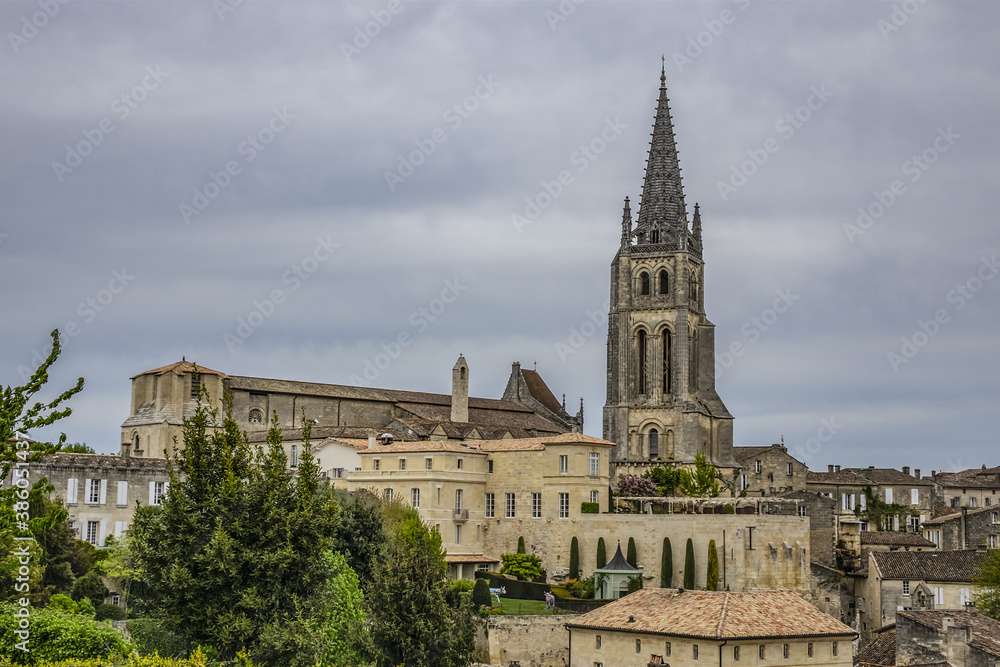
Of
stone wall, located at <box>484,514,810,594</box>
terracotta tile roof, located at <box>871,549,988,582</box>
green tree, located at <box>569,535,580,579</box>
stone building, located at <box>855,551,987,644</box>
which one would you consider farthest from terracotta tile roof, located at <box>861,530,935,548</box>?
green tree, located at <box>569,535,580,579</box>

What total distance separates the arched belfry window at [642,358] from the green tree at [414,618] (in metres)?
53.9

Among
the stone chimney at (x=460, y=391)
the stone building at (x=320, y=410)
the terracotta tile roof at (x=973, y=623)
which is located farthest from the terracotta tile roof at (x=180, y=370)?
the terracotta tile roof at (x=973, y=623)

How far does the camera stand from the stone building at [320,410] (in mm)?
72750

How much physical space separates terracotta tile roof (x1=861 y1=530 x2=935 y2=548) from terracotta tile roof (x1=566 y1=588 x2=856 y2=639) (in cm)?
2831

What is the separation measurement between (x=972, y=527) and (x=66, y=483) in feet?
181

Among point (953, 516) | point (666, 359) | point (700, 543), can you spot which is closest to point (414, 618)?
point (700, 543)

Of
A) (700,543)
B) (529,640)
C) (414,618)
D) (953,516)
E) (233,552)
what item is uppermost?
(953,516)

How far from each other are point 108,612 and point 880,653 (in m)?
33.0

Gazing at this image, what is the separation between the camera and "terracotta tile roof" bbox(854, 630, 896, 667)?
51.9 m

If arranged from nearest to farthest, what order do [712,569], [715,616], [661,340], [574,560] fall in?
[715,616] < [712,569] < [574,560] < [661,340]

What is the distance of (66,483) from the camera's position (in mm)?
58531

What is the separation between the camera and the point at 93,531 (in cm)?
5909

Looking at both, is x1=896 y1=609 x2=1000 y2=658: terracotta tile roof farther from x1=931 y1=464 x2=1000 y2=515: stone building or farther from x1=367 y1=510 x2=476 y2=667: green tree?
x1=931 y1=464 x2=1000 y2=515: stone building

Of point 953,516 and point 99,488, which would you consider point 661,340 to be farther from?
point 99,488
